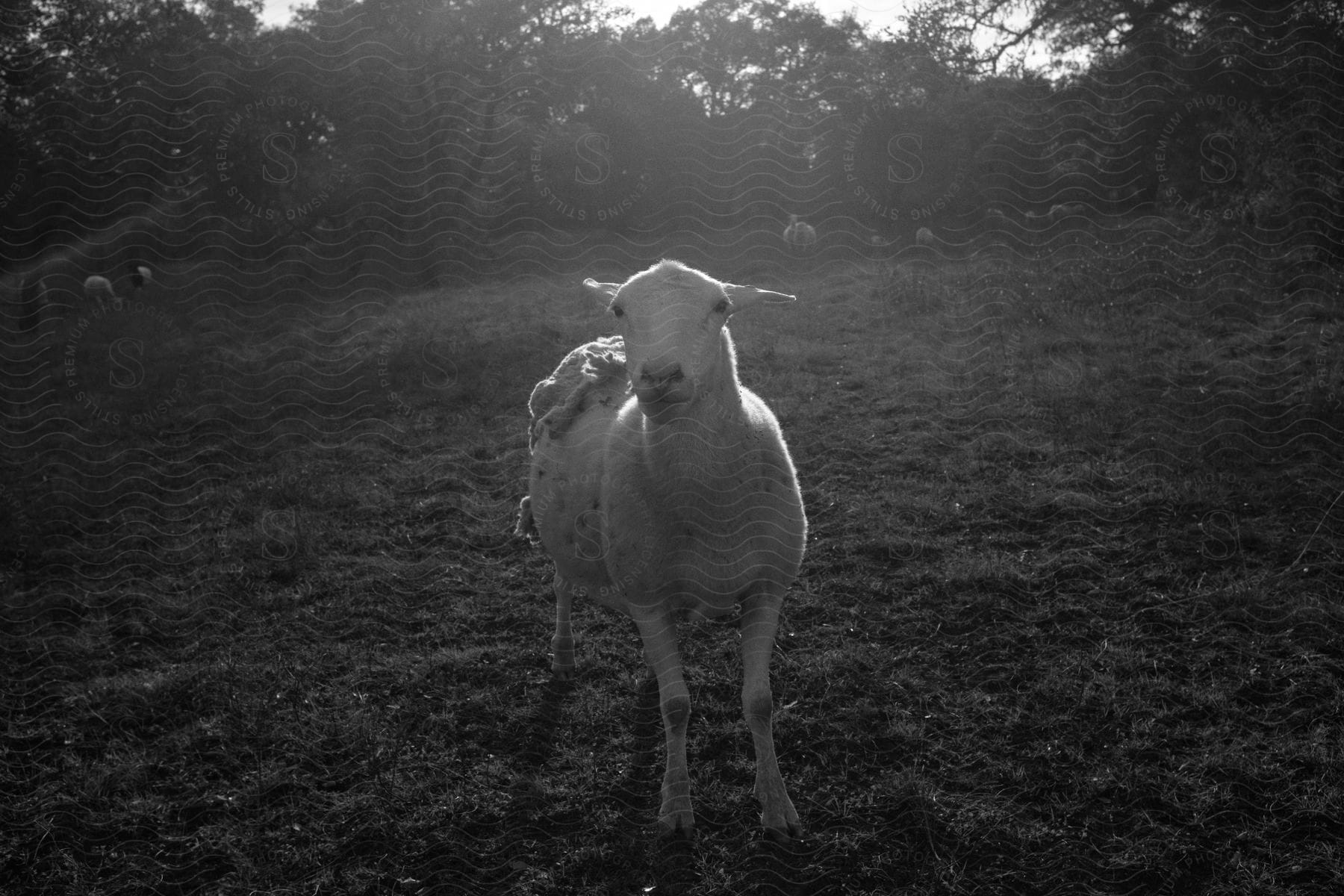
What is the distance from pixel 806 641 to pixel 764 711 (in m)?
1.44

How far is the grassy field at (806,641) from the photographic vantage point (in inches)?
148

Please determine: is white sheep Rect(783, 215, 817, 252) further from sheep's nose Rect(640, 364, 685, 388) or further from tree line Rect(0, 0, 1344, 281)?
sheep's nose Rect(640, 364, 685, 388)

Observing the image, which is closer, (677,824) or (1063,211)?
(677,824)

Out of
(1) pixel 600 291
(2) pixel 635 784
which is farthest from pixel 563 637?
(1) pixel 600 291

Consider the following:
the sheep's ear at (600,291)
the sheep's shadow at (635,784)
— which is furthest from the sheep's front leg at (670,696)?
the sheep's ear at (600,291)

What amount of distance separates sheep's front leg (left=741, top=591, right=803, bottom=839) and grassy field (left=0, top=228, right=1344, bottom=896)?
14 cm

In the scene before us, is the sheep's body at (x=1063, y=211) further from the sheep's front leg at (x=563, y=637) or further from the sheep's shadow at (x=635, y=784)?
the sheep's shadow at (x=635, y=784)

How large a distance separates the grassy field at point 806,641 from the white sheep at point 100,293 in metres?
4.20

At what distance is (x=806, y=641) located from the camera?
5289 mm

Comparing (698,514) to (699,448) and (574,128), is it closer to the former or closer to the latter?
(699,448)

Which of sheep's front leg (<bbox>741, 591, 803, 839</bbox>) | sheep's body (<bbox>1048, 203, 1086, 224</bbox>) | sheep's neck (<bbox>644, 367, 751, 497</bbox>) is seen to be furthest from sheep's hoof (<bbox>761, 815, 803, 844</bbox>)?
sheep's body (<bbox>1048, 203, 1086, 224</bbox>)

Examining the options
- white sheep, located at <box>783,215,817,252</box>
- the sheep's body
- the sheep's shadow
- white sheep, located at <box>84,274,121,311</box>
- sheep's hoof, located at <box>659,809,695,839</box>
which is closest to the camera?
the sheep's shadow

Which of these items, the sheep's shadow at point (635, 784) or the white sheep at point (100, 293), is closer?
the sheep's shadow at point (635, 784)

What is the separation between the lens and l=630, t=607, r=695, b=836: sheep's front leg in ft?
13.0
